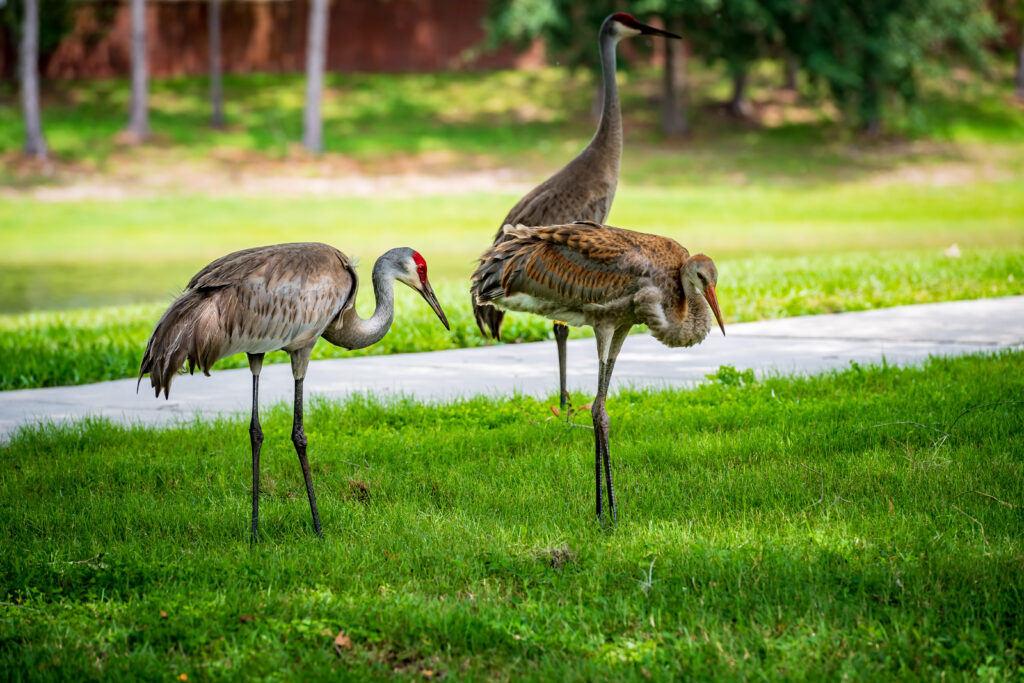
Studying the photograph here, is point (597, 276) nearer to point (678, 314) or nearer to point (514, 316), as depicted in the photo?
point (678, 314)

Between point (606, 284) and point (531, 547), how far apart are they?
1.27 metres

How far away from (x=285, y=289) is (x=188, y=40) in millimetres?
40746

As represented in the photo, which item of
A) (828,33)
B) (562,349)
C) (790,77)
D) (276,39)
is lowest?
(562,349)

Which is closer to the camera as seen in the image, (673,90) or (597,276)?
(597,276)

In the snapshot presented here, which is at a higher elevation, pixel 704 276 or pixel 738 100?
pixel 738 100

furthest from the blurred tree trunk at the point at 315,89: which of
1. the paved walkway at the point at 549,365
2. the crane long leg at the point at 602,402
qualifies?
the crane long leg at the point at 602,402

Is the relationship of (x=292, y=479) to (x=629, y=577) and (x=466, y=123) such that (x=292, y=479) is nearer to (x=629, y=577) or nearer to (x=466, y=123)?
(x=629, y=577)

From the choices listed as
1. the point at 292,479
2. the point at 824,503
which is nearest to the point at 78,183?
the point at 292,479

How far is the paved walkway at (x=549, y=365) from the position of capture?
7.74 m

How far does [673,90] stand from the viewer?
3384 cm

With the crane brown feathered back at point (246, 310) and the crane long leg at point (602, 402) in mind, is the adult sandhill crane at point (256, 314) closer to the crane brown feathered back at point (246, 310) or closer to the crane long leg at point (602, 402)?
the crane brown feathered back at point (246, 310)

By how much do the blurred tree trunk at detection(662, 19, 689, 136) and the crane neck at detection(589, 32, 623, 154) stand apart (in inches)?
999

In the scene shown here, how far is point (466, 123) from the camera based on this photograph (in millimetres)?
35656

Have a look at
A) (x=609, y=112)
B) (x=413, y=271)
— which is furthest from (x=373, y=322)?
(x=609, y=112)
